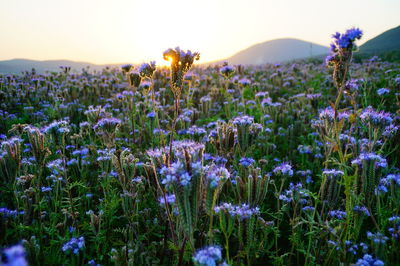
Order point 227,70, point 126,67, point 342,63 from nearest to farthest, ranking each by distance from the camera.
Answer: point 342,63 → point 126,67 → point 227,70

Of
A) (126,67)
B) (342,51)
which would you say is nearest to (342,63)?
(342,51)

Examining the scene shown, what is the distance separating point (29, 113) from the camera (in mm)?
7754

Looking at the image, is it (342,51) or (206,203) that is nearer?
(206,203)

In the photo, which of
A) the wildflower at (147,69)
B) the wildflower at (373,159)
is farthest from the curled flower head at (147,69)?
the wildflower at (373,159)

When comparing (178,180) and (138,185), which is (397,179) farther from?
(138,185)

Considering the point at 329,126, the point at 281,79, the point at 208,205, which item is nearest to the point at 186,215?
the point at 208,205

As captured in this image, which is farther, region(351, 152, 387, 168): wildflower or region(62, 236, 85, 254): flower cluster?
region(62, 236, 85, 254): flower cluster

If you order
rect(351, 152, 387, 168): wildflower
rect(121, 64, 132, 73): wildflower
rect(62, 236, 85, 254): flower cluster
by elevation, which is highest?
rect(121, 64, 132, 73): wildflower

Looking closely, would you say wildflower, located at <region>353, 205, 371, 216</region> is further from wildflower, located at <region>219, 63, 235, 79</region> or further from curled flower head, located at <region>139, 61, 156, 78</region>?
wildflower, located at <region>219, 63, 235, 79</region>

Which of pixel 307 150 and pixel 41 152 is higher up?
pixel 41 152

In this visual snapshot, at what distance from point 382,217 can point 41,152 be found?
401 cm

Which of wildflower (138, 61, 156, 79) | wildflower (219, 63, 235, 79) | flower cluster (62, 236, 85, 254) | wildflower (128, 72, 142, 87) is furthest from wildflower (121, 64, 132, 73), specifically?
flower cluster (62, 236, 85, 254)

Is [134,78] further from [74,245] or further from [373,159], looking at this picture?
[373,159]

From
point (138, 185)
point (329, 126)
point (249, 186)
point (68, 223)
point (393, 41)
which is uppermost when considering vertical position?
point (393, 41)
